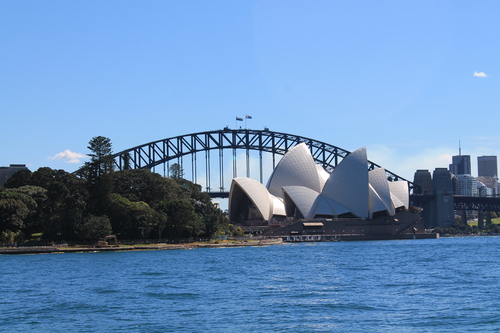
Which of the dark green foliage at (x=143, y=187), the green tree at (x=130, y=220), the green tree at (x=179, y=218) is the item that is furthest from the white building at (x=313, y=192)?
the green tree at (x=130, y=220)

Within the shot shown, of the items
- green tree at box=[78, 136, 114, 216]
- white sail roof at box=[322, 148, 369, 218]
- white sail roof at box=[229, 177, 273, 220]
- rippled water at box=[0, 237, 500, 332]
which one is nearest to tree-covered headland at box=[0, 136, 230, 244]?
green tree at box=[78, 136, 114, 216]

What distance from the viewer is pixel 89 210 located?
8450 centimetres

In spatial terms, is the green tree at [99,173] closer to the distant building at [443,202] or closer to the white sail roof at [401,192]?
the white sail roof at [401,192]

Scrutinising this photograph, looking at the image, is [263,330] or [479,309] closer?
[263,330]

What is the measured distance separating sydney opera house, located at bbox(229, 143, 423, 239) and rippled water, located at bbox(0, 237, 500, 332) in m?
60.9

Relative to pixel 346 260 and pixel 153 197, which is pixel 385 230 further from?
pixel 346 260

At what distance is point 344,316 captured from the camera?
97.6 feet

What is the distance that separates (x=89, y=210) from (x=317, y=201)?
4779 cm

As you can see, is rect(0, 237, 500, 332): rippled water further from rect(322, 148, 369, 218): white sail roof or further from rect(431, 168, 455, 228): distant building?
rect(431, 168, 455, 228): distant building

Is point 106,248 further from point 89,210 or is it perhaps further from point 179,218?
point 179,218

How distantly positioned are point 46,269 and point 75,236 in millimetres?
30029

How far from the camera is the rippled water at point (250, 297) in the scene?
28.2 m

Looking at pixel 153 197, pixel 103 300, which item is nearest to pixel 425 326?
pixel 103 300

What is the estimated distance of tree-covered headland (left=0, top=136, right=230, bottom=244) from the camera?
78812 mm
